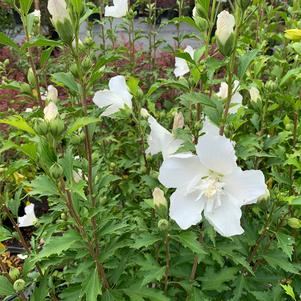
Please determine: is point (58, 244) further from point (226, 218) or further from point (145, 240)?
point (226, 218)

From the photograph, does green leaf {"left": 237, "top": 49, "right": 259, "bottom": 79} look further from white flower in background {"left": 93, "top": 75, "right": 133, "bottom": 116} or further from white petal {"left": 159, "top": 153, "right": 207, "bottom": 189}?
white flower in background {"left": 93, "top": 75, "right": 133, "bottom": 116}

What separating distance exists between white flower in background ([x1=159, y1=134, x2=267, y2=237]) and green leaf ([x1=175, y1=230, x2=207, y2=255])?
138 millimetres

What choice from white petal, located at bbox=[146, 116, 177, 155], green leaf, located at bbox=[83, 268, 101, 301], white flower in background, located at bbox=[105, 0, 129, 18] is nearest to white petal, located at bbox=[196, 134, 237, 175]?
white petal, located at bbox=[146, 116, 177, 155]

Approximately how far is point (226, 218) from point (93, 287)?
0.52 metres

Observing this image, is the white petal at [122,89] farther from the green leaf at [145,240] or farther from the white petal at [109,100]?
the green leaf at [145,240]

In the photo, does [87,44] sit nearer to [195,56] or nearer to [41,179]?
[195,56]

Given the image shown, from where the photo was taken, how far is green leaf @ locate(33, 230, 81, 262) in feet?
Answer: 4.22

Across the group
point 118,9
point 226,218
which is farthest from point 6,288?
point 118,9

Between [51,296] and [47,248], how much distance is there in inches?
26.1

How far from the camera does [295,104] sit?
1938 millimetres

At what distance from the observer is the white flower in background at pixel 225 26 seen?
3.69 feet

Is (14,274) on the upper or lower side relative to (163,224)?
lower

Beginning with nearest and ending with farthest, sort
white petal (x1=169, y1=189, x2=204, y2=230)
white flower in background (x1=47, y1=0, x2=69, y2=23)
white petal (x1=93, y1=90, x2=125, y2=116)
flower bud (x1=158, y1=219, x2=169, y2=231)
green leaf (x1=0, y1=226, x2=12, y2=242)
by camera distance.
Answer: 1. white flower in background (x1=47, y1=0, x2=69, y2=23)
2. white petal (x1=169, y1=189, x2=204, y2=230)
3. flower bud (x1=158, y1=219, x2=169, y2=231)
4. green leaf (x1=0, y1=226, x2=12, y2=242)
5. white petal (x1=93, y1=90, x2=125, y2=116)

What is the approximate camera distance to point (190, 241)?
136 centimetres
